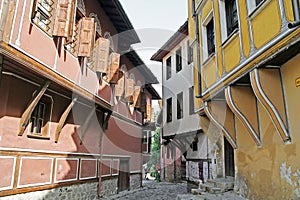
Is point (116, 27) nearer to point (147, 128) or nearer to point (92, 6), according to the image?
point (92, 6)

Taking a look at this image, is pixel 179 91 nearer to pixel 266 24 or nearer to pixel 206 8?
pixel 206 8

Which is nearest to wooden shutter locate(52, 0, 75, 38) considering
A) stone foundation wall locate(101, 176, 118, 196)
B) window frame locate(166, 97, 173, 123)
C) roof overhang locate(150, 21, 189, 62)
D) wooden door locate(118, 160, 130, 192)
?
stone foundation wall locate(101, 176, 118, 196)

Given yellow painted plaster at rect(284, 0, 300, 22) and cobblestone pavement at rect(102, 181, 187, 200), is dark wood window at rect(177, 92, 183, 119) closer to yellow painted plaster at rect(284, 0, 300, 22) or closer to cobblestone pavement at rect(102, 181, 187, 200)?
cobblestone pavement at rect(102, 181, 187, 200)

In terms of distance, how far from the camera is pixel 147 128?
1867 cm

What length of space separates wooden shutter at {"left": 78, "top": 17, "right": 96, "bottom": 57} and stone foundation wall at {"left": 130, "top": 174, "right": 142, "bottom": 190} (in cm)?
899

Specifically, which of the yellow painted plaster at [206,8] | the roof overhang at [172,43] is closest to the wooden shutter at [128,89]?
the roof overhang at [172,43]

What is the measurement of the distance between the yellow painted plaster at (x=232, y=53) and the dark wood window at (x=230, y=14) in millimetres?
593

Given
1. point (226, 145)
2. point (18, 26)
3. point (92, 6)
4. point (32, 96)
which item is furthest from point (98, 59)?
point (226, 145)

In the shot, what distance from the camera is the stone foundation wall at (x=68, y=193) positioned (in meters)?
6.47

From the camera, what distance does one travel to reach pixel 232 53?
5902 mm

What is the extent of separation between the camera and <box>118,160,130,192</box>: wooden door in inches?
525

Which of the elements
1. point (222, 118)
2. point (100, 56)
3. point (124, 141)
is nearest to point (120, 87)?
point (124, 141)

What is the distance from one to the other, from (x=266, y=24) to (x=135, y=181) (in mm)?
12959

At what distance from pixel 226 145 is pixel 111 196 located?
19.0 ft
